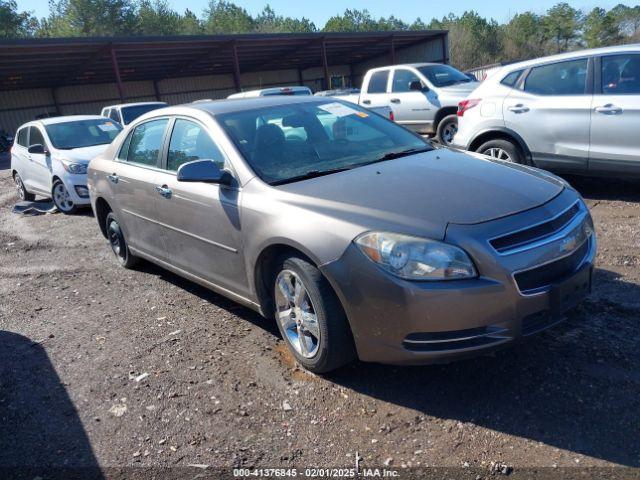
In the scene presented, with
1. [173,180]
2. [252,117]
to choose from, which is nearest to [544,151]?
[252,117]

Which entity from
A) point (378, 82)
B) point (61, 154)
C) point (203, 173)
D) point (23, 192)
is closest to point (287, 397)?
point (203, 173)

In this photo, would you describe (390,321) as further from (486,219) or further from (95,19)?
(95,19)

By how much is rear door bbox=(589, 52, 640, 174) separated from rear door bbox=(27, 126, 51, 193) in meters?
8.37

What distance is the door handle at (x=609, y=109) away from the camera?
5.95 metres

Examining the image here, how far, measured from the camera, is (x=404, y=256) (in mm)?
2830

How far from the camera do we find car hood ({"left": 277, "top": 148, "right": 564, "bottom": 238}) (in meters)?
2.94

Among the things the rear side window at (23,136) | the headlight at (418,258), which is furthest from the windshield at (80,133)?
the headlight at (418,258)

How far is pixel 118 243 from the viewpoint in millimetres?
5996

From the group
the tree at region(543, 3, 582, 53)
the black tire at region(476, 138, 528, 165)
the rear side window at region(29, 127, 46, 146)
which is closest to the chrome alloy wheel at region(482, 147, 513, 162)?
the black tire at region(476, 138, 528, 165)

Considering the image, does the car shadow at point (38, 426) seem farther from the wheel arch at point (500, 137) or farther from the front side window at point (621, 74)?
the front side window at point (621, 74)

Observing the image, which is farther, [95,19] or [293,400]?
[95,19]

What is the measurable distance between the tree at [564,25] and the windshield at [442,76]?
7239 centimetres

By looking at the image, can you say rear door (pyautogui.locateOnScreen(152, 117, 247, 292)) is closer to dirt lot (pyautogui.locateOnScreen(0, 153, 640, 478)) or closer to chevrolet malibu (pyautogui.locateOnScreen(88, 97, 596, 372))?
chevrolet malibu (pyautogui.locateOnScreen(88, 97, 596, 372))

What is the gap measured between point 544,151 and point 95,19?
75534 millimetres
